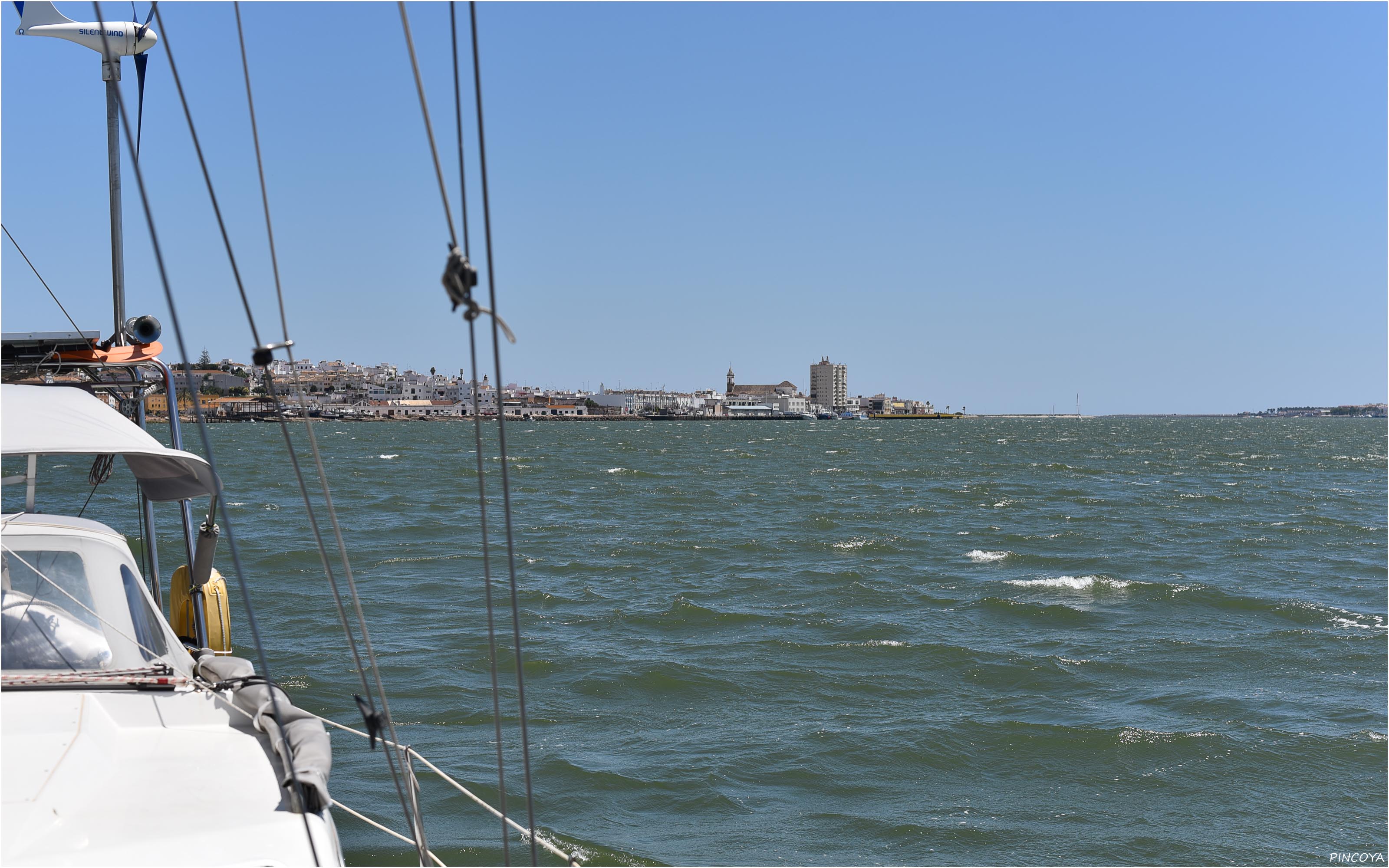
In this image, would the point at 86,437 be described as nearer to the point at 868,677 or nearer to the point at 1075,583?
the point at 868,677

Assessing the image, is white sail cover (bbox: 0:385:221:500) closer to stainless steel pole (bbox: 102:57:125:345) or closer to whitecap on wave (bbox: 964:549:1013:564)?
stainless steel pole (bbox: 102:57:125:345)

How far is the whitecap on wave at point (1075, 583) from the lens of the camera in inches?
727

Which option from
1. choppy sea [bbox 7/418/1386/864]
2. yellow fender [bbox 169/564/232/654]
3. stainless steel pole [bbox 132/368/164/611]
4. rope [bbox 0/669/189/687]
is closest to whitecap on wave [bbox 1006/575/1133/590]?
choppy sea [bbox 7/418/1386/864]

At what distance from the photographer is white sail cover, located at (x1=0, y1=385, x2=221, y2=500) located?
6.09 meters

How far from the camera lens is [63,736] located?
15.4 ft

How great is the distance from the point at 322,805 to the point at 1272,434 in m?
154

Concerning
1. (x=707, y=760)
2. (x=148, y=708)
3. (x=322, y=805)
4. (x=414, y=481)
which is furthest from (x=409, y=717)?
(x=414, y=481)

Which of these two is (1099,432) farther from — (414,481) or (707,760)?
(707,760)

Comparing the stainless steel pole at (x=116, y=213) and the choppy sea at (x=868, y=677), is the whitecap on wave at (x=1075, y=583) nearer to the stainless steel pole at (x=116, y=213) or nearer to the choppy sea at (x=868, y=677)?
the choppy sea at (x=868, y=677)

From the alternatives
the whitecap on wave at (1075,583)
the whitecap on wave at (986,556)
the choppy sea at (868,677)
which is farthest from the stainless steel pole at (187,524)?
the whitecap on wave at (986,556)

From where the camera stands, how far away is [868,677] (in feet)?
40.6

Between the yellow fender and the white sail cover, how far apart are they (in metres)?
2.41

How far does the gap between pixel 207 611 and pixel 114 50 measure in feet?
18.2

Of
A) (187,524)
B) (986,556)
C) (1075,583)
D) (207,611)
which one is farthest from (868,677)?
(986,556)
